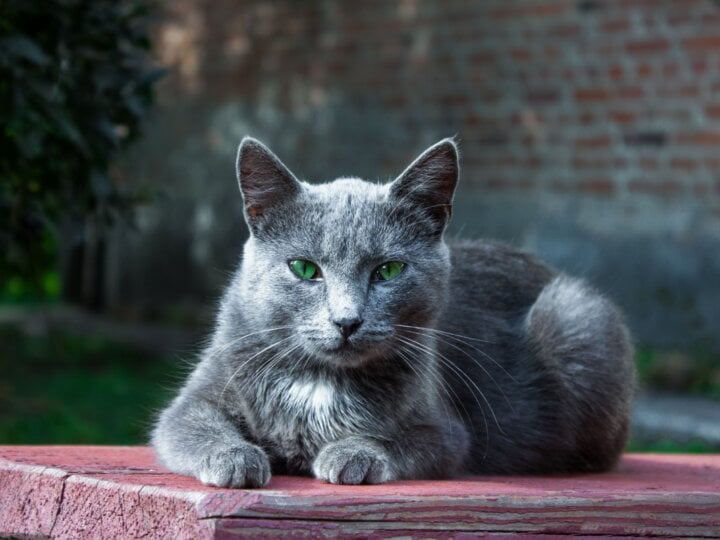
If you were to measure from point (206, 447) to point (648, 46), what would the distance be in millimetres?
4804

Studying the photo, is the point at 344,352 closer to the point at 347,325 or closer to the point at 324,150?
the point at 347,325

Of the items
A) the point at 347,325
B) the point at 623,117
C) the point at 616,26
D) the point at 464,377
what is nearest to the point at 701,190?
the point at 623,117

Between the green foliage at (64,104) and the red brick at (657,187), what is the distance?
11.3 ft

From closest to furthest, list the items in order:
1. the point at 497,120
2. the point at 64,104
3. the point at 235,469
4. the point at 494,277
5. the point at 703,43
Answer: the point at 235,469 < the point at 494,277 < the point at 64,104 < the point at 703,43 < the point at 497,120

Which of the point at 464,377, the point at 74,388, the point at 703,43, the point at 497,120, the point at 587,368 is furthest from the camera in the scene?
→ the point at 497,120

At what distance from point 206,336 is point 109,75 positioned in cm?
115

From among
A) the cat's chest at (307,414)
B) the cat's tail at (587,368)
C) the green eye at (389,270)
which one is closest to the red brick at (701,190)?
the cat's tail at (587,368)

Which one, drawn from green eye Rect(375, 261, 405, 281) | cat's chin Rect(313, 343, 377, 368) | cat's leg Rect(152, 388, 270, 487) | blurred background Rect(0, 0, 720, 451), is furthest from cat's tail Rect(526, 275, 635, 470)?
blurred background Rect(0, 0, 720, 451)

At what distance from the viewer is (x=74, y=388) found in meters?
5.84

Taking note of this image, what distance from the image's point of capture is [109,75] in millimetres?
3508

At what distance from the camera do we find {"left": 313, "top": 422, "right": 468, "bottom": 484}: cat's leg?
220cm

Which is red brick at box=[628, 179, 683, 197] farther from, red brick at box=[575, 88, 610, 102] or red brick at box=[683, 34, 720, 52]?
red brick at box=[683, 34, 720, 52]

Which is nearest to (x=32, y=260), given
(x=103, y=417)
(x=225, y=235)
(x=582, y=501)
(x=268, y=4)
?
(x=103, y=417)

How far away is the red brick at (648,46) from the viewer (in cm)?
621
